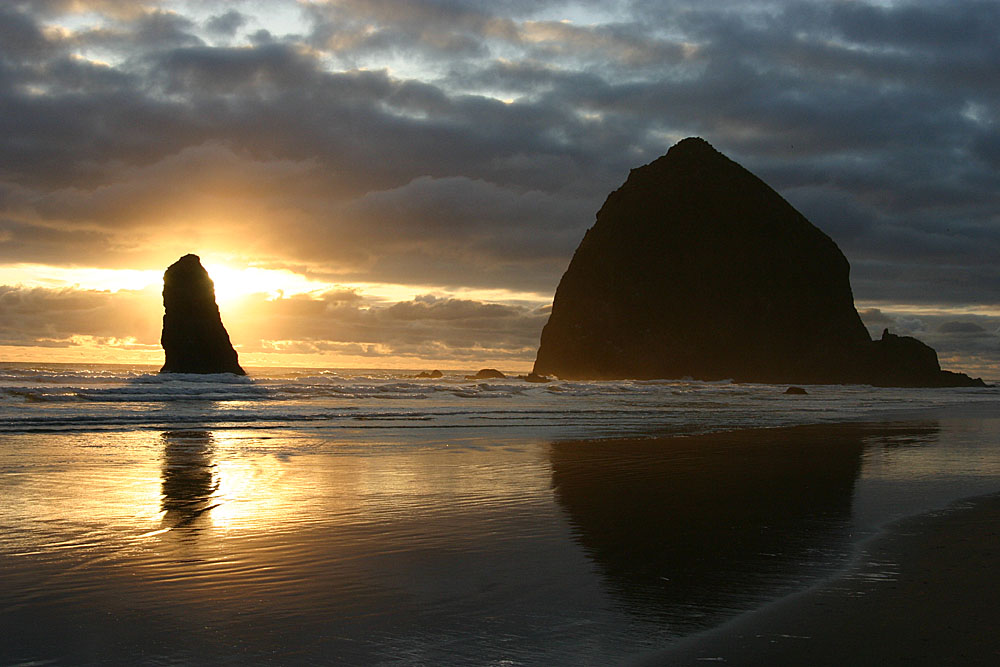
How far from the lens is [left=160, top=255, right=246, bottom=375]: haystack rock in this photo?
76500mm

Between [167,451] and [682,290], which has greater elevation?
[682,290]

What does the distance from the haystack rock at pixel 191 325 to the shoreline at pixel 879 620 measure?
76551 millimetres

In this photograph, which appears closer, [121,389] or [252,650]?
[252,650]

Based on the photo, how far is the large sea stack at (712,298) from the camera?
107500mm

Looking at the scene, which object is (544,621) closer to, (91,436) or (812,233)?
(91,436)

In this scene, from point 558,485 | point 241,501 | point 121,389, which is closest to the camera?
point 241,501

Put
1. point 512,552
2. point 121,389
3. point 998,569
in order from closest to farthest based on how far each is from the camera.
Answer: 1. point 998,569
2. point 512,552
3. point 121,389

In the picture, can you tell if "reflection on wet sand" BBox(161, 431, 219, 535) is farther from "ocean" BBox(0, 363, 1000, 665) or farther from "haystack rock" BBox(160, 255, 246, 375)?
"haystack rock" BBox(160, 255, 246, 375)

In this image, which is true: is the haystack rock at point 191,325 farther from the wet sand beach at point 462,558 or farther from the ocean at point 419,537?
the wet sand beach at point 462,558

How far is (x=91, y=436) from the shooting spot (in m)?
19.0

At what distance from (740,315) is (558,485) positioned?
104 m

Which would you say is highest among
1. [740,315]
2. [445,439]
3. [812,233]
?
[812,233]

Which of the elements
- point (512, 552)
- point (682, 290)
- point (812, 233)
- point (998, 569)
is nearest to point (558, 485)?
point (512, 552)

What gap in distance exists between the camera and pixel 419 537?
8.15 metres
